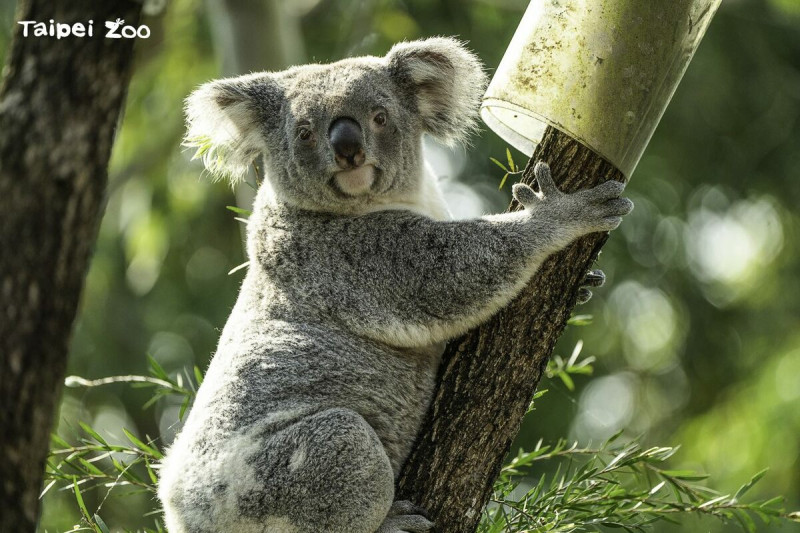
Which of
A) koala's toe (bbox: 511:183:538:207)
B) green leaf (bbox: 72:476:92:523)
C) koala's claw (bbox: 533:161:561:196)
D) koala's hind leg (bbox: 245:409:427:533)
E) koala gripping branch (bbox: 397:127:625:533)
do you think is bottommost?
green leaf (bbox: 72:476:92:523)

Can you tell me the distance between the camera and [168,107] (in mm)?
10727

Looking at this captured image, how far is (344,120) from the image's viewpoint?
4.34m

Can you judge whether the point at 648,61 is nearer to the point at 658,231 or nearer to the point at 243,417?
the point at 243,417

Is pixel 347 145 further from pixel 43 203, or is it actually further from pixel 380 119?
pixel 43 203

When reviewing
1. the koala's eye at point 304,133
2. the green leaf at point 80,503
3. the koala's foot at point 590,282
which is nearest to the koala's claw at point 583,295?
the koala's foot at point 590,282

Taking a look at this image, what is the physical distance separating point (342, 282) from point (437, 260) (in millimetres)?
410

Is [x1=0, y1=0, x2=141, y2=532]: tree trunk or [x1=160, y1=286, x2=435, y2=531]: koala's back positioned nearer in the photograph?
[x1=0, y1=0, x2=141, y2=532]: tree trunk

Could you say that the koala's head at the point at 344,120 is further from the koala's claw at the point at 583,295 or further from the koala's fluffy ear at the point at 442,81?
the koala's claw at the point at 583,295

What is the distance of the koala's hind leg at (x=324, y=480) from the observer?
3.60 m

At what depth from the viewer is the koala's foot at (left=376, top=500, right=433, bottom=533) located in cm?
353

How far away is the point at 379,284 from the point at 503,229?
1.85 ft

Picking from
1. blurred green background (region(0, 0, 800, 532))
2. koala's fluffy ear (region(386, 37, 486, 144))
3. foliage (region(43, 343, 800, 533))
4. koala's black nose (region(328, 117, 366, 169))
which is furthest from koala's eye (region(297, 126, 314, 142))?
blurred green background (region(0, 0, 800, 532))

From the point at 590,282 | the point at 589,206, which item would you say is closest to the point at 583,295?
the point at 590,282

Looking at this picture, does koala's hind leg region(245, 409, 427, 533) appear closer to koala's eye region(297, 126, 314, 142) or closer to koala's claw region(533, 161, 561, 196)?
koala's claw region(533, 161, 561, 196)
